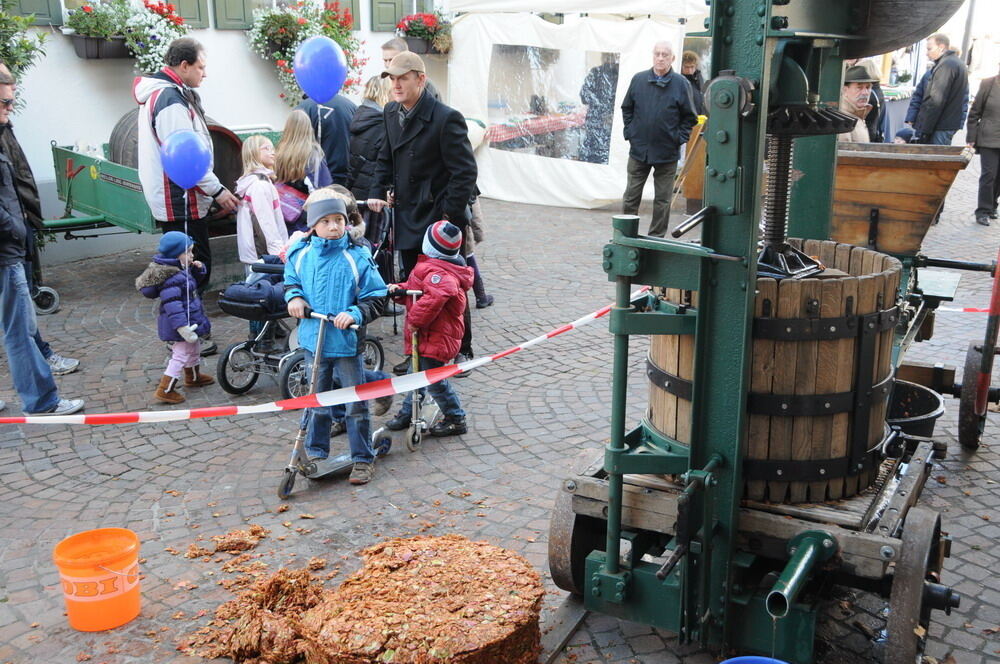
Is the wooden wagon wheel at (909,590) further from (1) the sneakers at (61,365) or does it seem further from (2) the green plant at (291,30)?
(2) the green plant at (291,30)

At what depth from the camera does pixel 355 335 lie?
17.7ft

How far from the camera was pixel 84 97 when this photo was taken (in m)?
10.5

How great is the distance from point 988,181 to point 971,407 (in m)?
8.29

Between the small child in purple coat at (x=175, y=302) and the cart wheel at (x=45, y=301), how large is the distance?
251 cm

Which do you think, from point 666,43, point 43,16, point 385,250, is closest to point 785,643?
point 385,250

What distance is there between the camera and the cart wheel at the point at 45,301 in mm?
8633

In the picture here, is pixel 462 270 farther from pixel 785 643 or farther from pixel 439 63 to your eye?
pixel 439 63

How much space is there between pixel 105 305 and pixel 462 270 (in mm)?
4517

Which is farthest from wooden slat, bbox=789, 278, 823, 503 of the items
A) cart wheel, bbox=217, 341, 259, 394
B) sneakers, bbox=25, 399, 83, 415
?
sneakers, bbox=25, 399, 83, 415

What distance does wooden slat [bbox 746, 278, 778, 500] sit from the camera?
340 centimetres

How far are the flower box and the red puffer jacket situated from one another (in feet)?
20.3

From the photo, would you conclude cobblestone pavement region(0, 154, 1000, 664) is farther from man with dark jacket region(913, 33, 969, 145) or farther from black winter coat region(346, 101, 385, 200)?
man with dark jacket region(913, 33, 969, 145)

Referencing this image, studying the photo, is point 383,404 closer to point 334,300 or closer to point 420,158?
point 334,300

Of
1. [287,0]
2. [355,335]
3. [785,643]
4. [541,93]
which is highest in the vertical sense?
[287,0]
